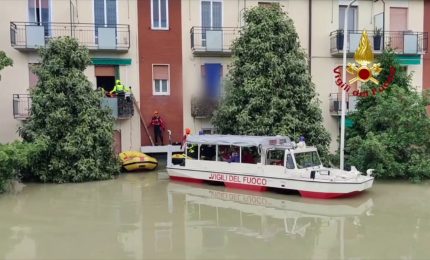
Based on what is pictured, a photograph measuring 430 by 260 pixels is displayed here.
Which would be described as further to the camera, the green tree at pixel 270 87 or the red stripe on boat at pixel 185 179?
the green tree at pixel 270 87

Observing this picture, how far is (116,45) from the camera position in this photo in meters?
21.1

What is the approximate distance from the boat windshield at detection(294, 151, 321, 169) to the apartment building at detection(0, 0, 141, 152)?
347 inches

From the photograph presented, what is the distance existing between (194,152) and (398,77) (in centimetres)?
908

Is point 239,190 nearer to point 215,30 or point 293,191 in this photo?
point 293,191

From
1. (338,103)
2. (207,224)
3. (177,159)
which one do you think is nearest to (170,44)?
(177,159)

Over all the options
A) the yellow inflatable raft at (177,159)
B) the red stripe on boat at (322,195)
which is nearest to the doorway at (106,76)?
the yellow inflatable raft at (177,159)

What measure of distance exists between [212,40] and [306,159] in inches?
327

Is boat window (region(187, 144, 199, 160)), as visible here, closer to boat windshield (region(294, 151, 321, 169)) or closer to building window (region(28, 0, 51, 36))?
boat windshield (region(294, 151, 321, 169))

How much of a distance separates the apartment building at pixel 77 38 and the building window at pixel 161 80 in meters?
0.83

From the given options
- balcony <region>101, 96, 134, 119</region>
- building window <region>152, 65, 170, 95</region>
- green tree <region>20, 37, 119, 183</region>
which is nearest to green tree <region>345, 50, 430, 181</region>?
building window <region>152, 65, 170, 95</region>

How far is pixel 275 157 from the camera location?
52.9 ft

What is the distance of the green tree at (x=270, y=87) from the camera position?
18.8 m

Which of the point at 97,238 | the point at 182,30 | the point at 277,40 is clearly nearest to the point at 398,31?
the point at 277,40

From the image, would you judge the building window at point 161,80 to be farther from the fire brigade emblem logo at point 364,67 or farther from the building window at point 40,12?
the fire brigade emblem logo at point 364,67
